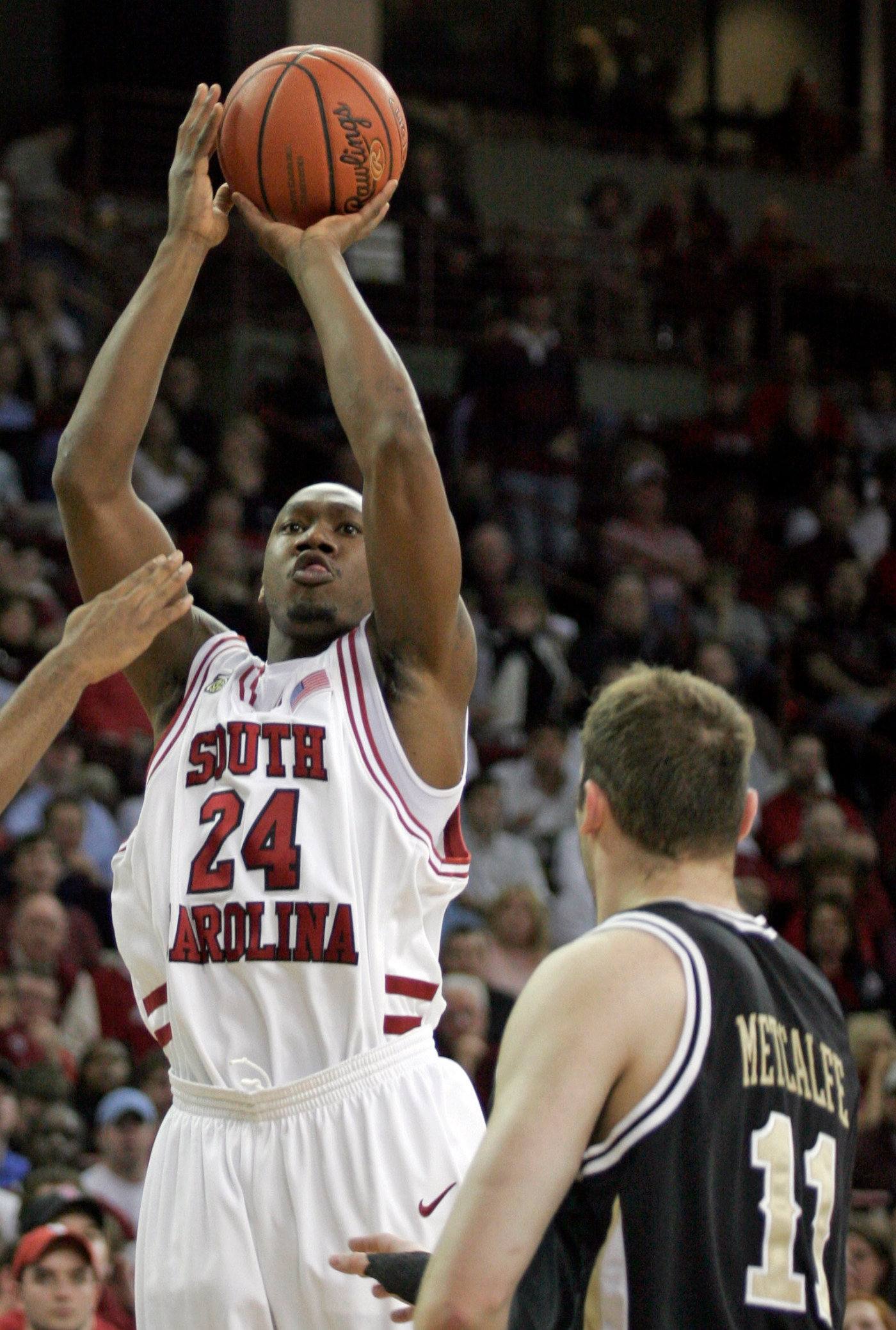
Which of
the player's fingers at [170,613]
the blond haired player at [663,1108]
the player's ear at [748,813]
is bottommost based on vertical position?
the blond haired player at [663,1108]

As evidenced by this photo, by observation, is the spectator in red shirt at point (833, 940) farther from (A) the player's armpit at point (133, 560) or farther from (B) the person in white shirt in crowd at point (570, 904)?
(A) the player's armpit at point (133, 560)

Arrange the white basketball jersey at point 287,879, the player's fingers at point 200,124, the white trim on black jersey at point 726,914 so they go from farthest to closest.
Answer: the player's fingers at point 200,124 < the white basketball jersey at point 287,879 < the white trim on black jersey at point 726,914

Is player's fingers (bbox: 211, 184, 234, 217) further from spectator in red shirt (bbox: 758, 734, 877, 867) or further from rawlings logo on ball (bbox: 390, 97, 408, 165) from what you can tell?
spectator in red shirt (bbox: 758, 734, 877, 867)

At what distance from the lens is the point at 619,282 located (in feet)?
51.4

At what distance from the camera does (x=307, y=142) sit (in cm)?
385

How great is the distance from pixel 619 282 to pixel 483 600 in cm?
572

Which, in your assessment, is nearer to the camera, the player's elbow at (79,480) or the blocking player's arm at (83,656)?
the blocking player's arm at (83,656)

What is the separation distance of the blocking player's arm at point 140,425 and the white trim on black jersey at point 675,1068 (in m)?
1.70

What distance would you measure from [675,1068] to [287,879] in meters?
1.20

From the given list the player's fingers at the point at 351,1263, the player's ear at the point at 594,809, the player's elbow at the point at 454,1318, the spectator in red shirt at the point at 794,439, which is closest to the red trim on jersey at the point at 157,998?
the player's fingers at the point at 351,1263

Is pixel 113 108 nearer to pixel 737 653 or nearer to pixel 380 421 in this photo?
pixel 737 653

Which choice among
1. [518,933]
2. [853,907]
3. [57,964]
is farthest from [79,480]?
[853,907]

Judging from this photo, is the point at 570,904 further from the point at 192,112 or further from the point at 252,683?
the point at 192,112

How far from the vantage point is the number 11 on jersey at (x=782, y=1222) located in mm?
2422
